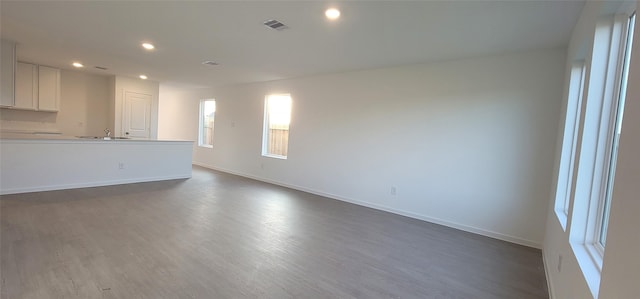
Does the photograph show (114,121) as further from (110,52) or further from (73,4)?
(73,4)

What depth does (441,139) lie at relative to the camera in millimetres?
4047

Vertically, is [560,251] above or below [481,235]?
above

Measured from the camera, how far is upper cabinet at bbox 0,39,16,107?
425 cm

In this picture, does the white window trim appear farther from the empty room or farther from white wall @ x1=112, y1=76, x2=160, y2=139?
white wall @ x1=112, y1=76, x2=160, y2=139

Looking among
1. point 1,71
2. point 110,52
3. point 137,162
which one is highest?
point 110,52

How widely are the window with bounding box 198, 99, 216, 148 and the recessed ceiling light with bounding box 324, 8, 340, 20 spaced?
6281 mm

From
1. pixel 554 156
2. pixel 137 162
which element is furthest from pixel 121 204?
pixel 554 156

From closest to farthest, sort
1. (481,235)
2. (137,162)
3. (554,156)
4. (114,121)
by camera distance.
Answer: (554,156)
(481,235)
(137,162)
(114,121)

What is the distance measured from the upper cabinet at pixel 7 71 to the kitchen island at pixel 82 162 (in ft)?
2.03

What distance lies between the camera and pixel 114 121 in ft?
22.4

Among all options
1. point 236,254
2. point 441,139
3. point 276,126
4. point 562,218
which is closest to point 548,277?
point 562,218

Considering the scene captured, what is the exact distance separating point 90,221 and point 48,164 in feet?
7.58

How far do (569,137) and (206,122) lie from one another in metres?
8.18

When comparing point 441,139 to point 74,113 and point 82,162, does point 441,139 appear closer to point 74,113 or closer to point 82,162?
point 82,162
